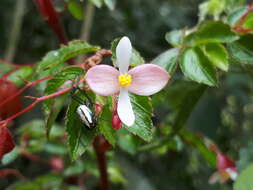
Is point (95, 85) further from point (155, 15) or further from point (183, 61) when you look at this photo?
point (155, 15)

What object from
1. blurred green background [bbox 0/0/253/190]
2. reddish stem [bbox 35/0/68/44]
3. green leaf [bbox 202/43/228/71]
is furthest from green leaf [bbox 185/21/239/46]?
blurred green background [bbox 0/0/253/190]

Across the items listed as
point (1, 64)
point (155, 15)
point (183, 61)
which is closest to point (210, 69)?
point (183, 61)

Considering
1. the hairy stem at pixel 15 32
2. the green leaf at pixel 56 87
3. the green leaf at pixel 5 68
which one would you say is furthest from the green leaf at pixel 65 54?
the hairy stem at pixel 15 32

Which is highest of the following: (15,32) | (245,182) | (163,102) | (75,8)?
(75,8)

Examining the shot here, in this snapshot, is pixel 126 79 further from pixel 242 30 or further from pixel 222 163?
pixel 222 163


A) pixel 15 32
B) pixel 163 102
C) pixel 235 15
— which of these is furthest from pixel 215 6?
pixel 15 32

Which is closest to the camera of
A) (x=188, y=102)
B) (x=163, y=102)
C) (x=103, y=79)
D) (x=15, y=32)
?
(x=103, y=79)

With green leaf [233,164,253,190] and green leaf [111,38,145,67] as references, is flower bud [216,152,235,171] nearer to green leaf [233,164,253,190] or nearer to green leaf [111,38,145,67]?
green leaf [233,164,253,190]
